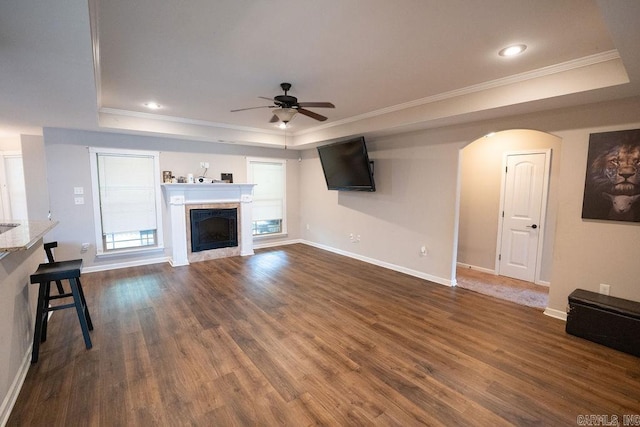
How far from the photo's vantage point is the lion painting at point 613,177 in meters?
2.64

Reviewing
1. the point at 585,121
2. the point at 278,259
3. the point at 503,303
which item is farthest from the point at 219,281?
the point at 585,121

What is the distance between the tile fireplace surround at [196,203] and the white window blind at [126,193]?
0.32 metres

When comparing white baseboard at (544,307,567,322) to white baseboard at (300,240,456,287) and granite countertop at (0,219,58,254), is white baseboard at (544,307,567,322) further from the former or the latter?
granite countertop at (0,219,58,254)

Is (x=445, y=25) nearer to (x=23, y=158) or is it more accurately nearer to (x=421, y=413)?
(x=421, y=413)

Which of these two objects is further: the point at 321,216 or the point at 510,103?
the point at 321,216

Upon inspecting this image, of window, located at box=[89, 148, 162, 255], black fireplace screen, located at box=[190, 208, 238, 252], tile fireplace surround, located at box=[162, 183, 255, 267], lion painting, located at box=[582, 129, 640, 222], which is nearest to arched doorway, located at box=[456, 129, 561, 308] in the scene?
lion painting, located at box=[582, 129, 640, 222]

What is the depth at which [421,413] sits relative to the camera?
6.00 feet

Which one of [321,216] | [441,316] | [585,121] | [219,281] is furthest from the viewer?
[321,216]

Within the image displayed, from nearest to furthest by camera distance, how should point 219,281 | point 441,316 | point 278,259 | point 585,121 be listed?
1. point 585,121
2. point 441,316
3. point 219,281
4. point 278,259

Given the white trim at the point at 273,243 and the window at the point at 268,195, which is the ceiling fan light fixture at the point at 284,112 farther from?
the white trim at the point at 273,243

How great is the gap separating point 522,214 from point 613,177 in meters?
1.72

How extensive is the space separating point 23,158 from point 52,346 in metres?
4.73

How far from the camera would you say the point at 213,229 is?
18.8ft

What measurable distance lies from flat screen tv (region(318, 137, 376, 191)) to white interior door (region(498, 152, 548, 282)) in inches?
87.8
